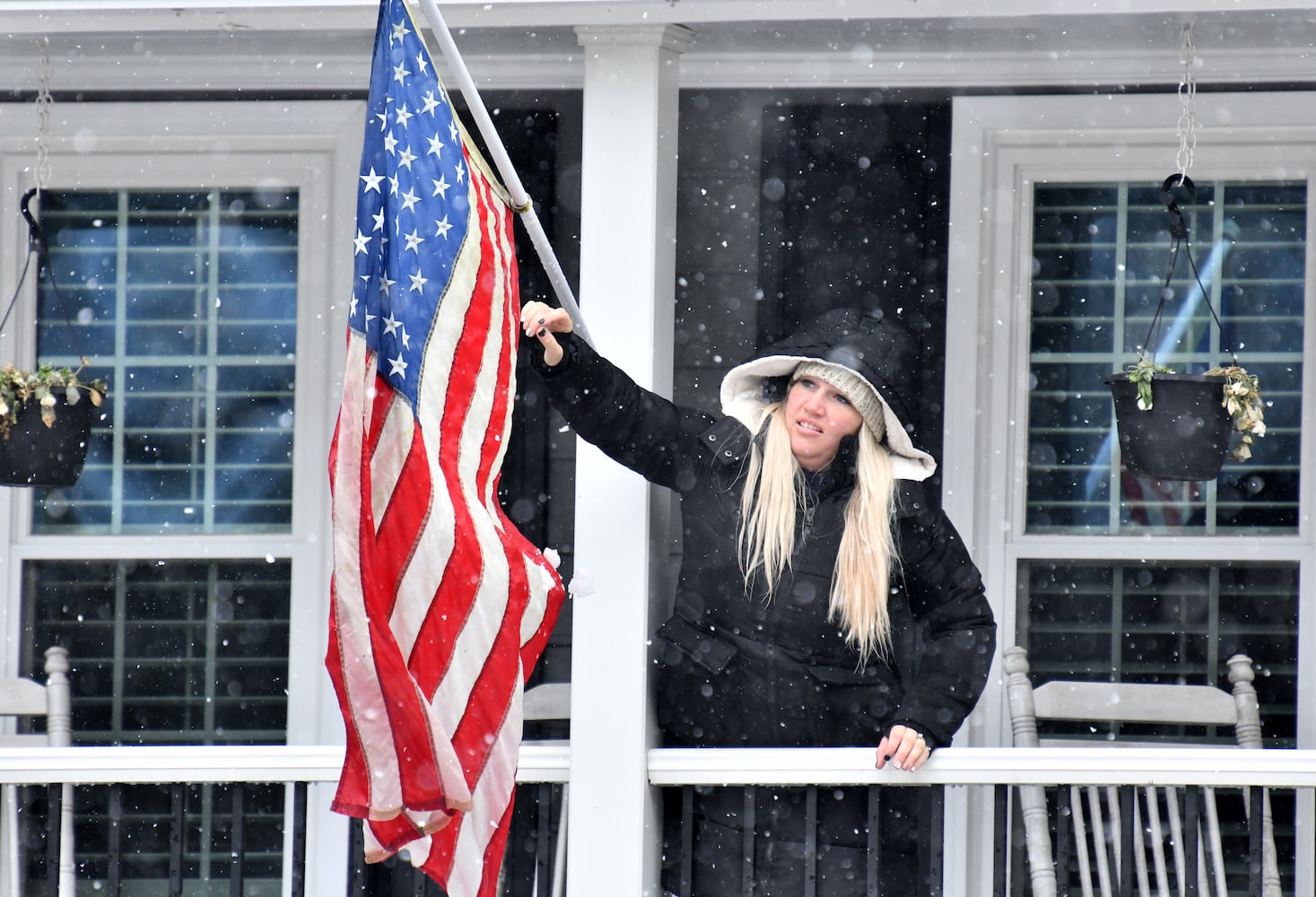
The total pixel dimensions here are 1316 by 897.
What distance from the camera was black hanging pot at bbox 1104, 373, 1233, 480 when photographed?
3508 millimetres

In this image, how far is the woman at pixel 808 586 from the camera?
3.27 m

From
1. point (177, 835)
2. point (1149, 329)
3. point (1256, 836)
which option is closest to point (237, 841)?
point (177, 835)

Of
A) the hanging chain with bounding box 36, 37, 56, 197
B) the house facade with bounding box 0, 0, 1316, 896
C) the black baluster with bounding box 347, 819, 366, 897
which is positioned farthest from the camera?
the house facade with bounding box 0, 0, 1316, 896

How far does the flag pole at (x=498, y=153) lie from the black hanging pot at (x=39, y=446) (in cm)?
162

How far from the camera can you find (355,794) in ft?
8.20

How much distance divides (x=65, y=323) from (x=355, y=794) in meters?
2.57

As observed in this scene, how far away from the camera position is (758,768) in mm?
3352

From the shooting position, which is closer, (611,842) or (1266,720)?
(611,842)

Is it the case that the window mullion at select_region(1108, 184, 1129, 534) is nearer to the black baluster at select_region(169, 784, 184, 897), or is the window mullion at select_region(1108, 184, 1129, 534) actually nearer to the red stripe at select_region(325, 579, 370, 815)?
the red stripe at select_region(325, 579, 370, 815)

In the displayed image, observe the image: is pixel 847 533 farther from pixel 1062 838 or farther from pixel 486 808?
pixel 486 808

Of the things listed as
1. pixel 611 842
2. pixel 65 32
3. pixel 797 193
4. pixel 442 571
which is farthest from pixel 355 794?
pixel 797 193

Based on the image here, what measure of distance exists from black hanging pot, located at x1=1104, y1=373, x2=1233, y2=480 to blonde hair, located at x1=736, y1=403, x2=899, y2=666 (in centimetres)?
69

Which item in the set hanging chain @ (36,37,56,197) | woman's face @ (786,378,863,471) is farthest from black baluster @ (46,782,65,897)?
woman's face @ (786,378,863,471)

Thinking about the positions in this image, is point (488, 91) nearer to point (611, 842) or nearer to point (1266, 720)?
point (611, 842)
